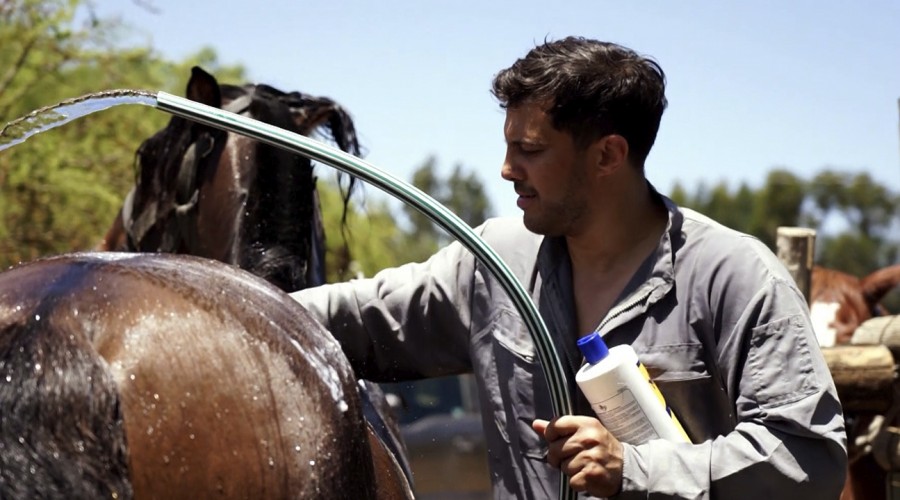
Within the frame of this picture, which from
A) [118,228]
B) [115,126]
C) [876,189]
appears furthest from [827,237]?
[118,228]

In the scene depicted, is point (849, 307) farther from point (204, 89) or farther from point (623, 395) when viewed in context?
point (623, 395)

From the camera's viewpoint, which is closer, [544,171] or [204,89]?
[544,171]

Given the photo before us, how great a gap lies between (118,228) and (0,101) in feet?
16.4

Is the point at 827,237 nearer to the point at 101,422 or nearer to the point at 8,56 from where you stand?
the point at 8,56

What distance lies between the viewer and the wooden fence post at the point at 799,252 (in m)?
4.52

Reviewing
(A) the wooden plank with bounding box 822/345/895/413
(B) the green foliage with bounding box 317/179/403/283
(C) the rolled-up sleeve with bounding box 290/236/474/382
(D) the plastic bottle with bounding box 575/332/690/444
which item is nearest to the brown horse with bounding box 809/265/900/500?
(A) the wooden plank with bounding box 822/345/895/413

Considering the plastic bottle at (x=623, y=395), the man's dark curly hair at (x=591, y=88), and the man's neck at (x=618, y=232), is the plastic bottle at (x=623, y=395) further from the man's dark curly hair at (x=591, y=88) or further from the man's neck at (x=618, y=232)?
the man's dark curly hair at (x=591, y=88)

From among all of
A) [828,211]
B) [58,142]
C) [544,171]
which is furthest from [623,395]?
[828,211]

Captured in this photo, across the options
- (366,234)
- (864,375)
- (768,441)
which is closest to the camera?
(768,441)

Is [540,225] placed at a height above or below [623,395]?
above

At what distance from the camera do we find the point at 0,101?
8.41 meters

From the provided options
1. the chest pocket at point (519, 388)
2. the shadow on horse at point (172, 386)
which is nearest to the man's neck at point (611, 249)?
the chest pocket at point (519, 388)

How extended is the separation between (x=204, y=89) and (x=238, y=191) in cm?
43

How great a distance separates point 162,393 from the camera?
149 centimetres
